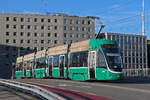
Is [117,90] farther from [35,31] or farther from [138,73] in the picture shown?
[35,31]

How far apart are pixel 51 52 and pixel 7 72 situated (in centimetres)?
6746

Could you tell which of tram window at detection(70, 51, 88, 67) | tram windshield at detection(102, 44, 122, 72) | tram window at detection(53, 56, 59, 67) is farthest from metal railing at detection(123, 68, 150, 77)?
tram windshield at detection(102, 44, 122, 72)

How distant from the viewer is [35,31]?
10088cm

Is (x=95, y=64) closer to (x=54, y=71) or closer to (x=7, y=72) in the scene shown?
(x=54, y=71)

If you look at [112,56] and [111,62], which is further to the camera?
[112,56]

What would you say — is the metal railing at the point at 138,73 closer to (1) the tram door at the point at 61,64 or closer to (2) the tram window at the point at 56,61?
(2) the tram window at the point at 56,61

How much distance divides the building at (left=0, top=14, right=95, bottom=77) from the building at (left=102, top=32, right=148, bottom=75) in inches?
799

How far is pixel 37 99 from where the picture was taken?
12797mm

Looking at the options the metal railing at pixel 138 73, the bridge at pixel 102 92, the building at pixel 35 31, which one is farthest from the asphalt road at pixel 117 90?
the building at pixel 35 31

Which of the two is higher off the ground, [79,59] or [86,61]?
[79,59]

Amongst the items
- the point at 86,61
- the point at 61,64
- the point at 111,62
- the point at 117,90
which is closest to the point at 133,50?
the point at 61,64

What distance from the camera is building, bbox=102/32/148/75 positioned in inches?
3543

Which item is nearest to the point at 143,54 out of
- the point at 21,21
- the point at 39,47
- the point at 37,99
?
the point at 39,47

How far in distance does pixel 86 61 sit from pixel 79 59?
4.17ft
